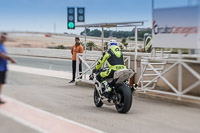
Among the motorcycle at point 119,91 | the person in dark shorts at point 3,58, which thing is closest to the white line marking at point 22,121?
the person in dark shorts at point 3,58

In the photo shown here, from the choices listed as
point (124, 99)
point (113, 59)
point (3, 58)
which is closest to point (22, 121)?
point (3, 58)

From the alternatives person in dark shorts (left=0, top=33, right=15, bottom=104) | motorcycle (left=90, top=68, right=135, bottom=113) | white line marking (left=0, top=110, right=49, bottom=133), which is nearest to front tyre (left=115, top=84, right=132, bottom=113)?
motorcycle (left=90, top=68, right=135, bottom=113)

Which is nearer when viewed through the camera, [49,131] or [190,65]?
[49,131]

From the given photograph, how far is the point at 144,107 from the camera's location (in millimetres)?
6875

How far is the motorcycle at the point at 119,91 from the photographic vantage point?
19.6 ft

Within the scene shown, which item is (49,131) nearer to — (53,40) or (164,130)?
(53,40)

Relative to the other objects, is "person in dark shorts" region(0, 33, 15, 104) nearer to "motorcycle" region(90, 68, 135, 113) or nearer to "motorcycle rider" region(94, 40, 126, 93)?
"motorcycle" region(90, 68, 135, 113)

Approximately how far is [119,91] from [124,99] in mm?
232

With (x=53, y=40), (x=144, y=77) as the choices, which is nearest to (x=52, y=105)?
(x=53, y=40)

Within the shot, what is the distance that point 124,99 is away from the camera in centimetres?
597

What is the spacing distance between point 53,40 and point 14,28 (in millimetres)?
288

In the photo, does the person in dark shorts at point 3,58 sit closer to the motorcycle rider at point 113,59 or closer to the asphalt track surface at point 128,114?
the asphalt track surface at point 128,114

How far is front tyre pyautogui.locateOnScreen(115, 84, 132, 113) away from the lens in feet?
19.5

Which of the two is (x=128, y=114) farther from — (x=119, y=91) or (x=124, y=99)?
(x=119, y=91)
